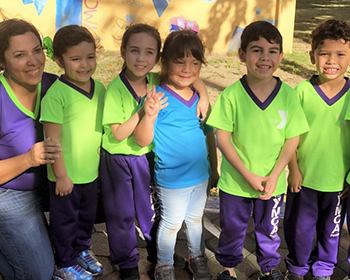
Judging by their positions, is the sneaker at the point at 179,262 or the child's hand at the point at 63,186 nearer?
the child's hand at the point at 63,186

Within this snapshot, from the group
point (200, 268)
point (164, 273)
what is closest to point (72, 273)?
point (164, 273)

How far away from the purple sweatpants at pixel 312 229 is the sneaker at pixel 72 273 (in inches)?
51.6

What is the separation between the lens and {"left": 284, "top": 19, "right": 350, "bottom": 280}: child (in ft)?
8.13

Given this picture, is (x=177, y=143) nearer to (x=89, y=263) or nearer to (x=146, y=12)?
(x=89, y=263)

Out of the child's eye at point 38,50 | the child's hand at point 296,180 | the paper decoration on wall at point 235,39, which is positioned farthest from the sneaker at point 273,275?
the paper decoration on wall at point 235,39

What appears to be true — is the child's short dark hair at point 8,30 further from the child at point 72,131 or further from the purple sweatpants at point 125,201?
the purple sweatpants at point 125,201

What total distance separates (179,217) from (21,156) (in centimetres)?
101

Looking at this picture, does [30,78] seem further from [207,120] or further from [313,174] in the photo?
[313,174]

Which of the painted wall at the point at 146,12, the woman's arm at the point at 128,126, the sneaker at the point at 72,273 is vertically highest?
the painted wall at the point at 146,12

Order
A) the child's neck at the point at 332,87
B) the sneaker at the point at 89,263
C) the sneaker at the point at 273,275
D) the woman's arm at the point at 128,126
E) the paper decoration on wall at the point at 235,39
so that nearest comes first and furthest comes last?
the woman's arm at the point at 128,126 < the child's neck at the point at 332,87 < the sneaker at the point at 273,275 < the sneaker at the point at 89,263 < the paper decoration on wall at the point at 235,39

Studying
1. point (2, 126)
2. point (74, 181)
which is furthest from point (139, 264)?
point (2, 126)

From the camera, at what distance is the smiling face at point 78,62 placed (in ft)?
8.09

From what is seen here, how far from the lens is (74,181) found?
255cm

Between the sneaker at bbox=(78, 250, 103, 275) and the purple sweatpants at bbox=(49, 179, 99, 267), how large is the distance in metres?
0.08
